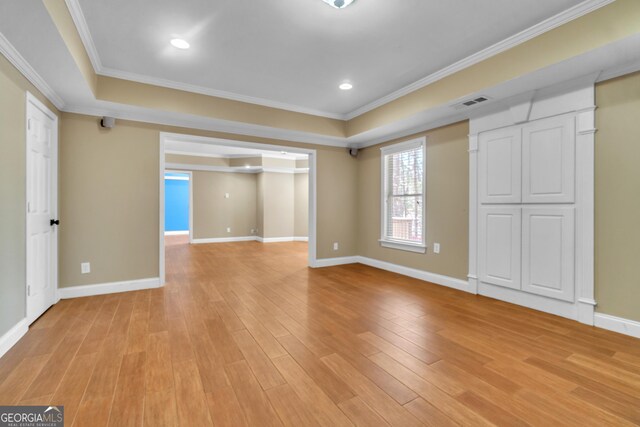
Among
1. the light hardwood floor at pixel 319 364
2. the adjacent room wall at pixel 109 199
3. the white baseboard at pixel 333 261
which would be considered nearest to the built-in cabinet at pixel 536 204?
the light hardwood floor at pixel 319 364

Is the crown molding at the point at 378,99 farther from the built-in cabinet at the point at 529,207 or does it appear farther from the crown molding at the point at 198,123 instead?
the built-in cabinet at the point at 529,207

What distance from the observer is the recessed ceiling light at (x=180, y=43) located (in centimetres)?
271

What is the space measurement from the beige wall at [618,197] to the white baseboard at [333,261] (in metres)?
3.56

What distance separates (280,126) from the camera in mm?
4410

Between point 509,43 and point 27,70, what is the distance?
4.32m

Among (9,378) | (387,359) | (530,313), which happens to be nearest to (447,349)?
(387,359)

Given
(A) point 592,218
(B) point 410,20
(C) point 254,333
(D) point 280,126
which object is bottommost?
(C) point 254,333

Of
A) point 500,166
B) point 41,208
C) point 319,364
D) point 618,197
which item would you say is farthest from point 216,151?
point 618,197

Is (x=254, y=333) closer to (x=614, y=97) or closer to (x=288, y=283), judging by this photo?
(x=288, y=283)

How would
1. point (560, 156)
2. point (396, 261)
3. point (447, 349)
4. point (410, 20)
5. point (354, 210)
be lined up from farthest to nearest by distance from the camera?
point (354, 210)
point (396, 261)
point (560, 156)
point (410, 20)
point (447, 349)

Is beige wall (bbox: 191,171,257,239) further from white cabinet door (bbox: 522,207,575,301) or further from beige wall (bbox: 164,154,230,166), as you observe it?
white cabinet door (bbox: 522,207,575,301)

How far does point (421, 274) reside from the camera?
431 cm

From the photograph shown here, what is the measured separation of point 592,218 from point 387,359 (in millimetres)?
2369

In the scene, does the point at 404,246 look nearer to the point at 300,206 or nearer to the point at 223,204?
the point at 300,206
